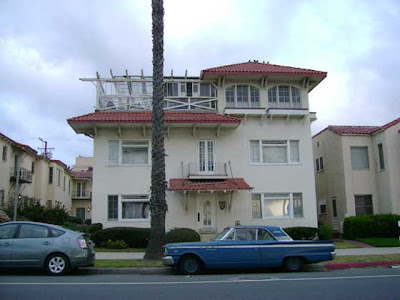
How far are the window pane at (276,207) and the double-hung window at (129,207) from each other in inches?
250

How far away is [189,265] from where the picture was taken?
12727 mm

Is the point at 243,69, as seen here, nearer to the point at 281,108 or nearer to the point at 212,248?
the point at 281,108

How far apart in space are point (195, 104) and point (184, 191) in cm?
540

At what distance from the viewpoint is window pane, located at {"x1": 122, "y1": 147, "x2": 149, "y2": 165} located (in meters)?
24.0

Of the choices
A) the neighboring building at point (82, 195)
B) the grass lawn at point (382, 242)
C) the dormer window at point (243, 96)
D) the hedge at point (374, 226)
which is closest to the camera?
the grass lawn at point (382, 242)

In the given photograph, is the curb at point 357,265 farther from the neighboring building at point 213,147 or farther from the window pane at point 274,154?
the window pane at point 274,154

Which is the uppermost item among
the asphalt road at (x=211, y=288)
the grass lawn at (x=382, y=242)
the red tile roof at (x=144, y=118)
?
the red tile roof at (x=144, y=118)

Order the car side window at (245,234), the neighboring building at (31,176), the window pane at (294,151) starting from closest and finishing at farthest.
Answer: the car side window at (245,234) < the window pane at (294,151) < the neighboring building at (31,176)

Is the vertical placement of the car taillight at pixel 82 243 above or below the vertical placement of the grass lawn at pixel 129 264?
above

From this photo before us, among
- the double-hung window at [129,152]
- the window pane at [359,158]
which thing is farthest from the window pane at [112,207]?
the window pane at [359,158]

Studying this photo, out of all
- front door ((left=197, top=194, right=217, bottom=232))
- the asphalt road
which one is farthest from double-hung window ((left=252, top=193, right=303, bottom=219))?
the asphalt road

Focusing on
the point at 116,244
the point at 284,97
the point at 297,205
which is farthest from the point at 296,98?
the point at 116,244

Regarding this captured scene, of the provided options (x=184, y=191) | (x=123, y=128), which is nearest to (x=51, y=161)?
(x=123, y=128)

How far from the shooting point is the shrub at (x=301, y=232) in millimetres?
22781
